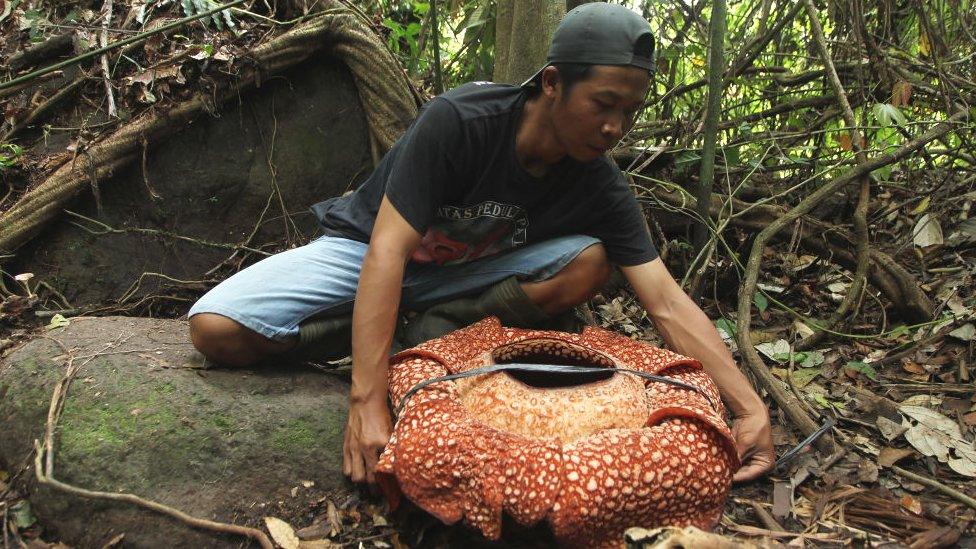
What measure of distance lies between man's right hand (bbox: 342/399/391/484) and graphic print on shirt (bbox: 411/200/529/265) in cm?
84

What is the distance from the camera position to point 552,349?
250 cm

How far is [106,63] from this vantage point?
12.6 ft

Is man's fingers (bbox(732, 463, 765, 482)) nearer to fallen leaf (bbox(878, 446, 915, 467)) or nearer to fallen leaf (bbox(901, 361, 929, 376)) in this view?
fallen leaf (bbox(878, 446, 915, 467))

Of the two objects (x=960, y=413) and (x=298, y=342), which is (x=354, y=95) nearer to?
(x=298, y=342)

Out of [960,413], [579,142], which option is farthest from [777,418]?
[579,142]

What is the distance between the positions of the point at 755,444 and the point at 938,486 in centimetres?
60

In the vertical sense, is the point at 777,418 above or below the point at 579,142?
below

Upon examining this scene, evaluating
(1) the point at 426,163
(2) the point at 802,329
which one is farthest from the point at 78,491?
(2) the point at 802,329

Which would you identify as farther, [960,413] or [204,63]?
[204,63]

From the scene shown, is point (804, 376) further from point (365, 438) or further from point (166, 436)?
point (166, 436)

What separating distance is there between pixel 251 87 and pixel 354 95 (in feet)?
1.89

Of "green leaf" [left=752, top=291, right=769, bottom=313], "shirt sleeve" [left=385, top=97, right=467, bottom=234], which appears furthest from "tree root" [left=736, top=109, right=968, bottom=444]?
"shirt sleeve" [left=385, top=97, right=467, bottom=234]

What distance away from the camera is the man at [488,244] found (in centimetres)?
235

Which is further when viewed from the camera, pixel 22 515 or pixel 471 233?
pixel 471 233
